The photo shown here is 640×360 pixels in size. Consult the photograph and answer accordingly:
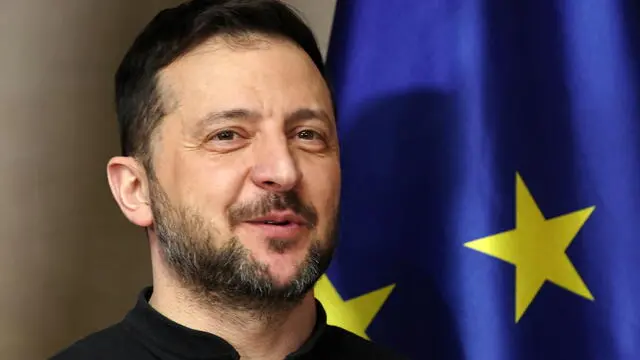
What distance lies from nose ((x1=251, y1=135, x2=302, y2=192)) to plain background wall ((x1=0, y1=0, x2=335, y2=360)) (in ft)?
1.68

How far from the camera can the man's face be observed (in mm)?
890

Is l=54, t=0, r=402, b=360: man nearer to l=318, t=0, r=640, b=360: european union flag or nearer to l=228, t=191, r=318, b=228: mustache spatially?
l=228, t=191, r=318, b=228: mustache

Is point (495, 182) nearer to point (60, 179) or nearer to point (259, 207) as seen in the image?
point (259, 207)

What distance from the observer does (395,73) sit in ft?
3.88

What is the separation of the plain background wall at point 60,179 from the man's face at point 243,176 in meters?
0.38

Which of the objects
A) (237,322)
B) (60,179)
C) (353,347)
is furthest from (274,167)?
(60,179)

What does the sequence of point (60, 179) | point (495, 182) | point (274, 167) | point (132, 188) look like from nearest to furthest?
point (274, 167), point (132, 188), point (495, 182), point (60, 179)

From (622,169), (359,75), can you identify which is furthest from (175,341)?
(622,169)

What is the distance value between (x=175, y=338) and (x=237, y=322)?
74mm

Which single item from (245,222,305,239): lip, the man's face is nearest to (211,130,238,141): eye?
the man's face

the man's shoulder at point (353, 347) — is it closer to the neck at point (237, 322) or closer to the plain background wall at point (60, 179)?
the neck at point (237, 322)

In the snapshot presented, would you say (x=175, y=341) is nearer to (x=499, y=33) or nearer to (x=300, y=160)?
(x=300, y=160)

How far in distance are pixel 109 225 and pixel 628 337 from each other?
85 centimetres

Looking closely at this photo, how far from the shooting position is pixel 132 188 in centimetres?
99
